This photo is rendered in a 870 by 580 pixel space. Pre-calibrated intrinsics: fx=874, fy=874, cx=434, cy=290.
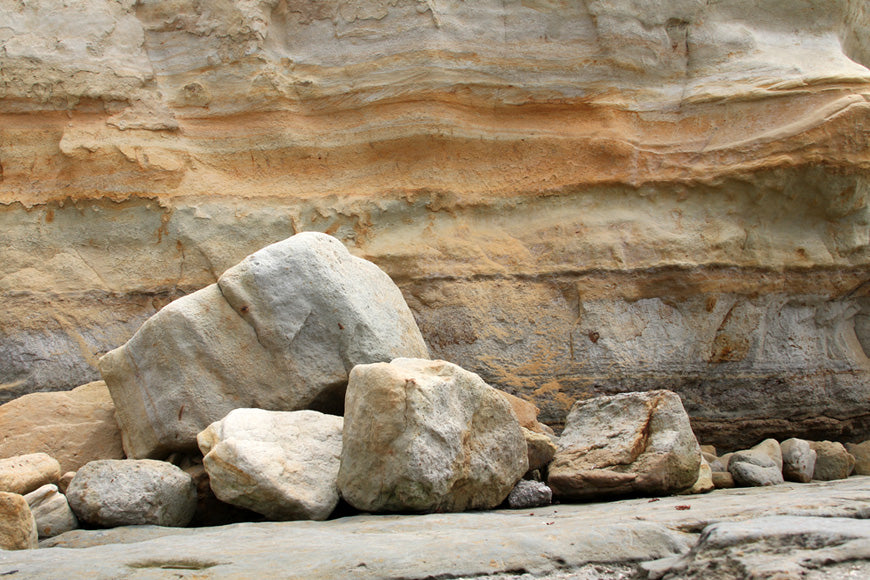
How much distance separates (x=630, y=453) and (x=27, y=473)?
2.16m

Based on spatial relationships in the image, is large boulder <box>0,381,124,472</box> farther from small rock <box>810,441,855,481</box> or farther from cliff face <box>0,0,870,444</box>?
small rock <box>810,441,855,481</box>

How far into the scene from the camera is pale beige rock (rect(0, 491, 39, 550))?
2488 millimetres

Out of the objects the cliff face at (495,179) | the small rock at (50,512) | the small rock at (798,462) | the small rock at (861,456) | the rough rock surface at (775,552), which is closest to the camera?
the rough rock surface at (775,552)

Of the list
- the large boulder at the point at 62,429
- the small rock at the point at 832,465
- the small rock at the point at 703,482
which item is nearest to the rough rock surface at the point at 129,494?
the large boulder at the point at 62,429

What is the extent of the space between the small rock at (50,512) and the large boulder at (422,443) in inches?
35.3

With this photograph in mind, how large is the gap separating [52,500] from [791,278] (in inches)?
151

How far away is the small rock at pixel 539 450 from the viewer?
3396 mm

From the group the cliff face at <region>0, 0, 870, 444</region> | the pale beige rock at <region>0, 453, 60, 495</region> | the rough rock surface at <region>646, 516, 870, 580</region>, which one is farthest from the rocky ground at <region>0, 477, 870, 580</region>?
the cliff face at <region>0, 0, 870, 444</region>

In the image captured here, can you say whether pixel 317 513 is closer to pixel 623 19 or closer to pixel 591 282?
pixel 591 282

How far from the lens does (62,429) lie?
12.4 ft

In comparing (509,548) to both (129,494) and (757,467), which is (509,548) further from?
(757,467)

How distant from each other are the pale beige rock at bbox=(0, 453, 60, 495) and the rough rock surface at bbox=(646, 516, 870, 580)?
2.09 metres

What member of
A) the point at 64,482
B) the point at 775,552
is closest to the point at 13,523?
the point at 64,482

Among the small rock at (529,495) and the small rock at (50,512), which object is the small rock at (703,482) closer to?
the small rock at (529,495)
